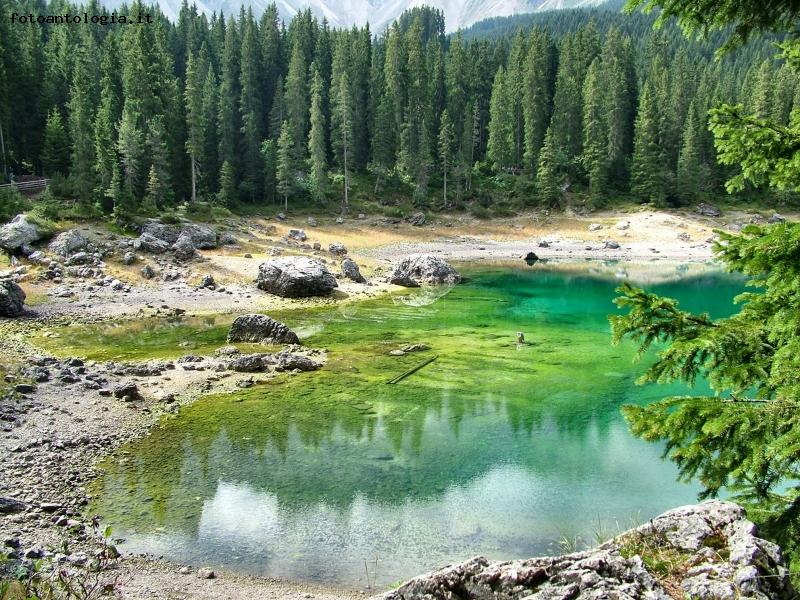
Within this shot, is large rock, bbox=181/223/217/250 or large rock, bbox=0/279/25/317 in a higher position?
large rock, bbox=181/223/217/250

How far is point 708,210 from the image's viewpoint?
70375 millimetres

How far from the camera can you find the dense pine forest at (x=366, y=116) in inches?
2275

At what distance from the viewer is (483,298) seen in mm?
37969

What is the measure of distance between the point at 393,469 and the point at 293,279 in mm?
23158

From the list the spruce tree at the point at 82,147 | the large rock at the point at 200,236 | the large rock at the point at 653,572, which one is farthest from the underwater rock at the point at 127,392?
the spruce tree at the point at 82,147

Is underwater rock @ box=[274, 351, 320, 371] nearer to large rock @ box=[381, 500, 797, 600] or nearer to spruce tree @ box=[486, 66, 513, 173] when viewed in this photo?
large rock @ box=[381, 500, 797, 600]

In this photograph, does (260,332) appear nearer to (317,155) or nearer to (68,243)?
(68,243)

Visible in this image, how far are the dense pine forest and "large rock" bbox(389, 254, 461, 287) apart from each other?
71.9 feet

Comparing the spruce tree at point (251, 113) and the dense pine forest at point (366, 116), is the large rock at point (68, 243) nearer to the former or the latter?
the dense pine forest at point (366, 116)

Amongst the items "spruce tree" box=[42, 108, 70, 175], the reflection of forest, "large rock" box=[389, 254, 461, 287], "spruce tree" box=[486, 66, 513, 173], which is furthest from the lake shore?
"spruce tree" box=[42, 108, 70, 175]

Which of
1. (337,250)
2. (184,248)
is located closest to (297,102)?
(337,250)

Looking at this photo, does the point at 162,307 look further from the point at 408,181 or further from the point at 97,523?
the point at 408,181

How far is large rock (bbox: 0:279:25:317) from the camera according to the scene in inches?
1099

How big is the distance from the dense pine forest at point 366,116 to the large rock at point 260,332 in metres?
29.0
